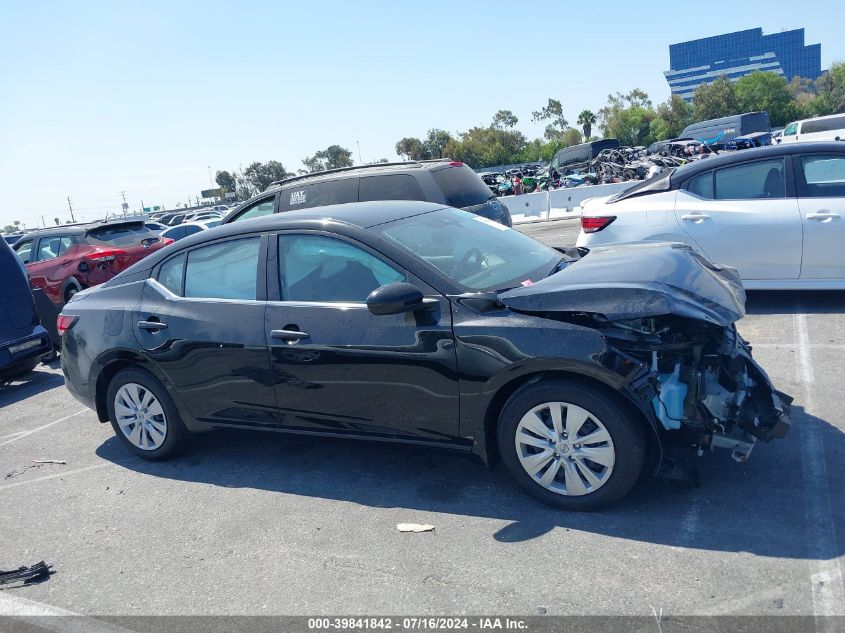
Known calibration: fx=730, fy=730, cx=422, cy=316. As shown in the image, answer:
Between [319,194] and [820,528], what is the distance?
693 cm

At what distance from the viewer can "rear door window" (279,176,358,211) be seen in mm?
8875

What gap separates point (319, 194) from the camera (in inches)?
355

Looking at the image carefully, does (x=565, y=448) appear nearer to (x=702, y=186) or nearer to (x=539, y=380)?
(x=539, y=380)

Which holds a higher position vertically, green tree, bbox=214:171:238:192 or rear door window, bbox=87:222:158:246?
green tree, bbox=214:171:238:192

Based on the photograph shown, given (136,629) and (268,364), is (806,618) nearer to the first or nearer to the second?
(136,629)

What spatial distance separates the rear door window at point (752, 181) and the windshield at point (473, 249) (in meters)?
2.93

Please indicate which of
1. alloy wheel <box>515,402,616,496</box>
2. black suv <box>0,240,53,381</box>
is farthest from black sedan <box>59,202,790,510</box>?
black suv <box>0,240,53,381</box>

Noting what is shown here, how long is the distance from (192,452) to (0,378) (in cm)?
400

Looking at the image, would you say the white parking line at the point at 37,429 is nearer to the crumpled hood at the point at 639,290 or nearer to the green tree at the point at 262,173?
the crumpled hood at the point at 639,290

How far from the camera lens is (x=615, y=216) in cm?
745

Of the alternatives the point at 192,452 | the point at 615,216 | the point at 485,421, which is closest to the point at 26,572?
the point at 192,452

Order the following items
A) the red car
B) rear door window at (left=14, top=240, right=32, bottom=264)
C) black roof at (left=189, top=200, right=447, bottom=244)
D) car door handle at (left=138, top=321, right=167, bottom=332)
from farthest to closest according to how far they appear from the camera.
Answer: rear door window at (left=14, top=240, right=32, bottom=264)
the red car
car door handle at (left=138, top=321, right=167, bottom=332)
black roof at (left=189, top=200, right=447, bottom=244)

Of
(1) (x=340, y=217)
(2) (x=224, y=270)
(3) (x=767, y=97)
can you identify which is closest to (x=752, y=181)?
(1) (x=340, y=217)

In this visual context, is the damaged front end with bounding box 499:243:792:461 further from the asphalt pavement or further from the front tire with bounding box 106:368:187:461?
the front tire with bounding box 106:368:187:461
